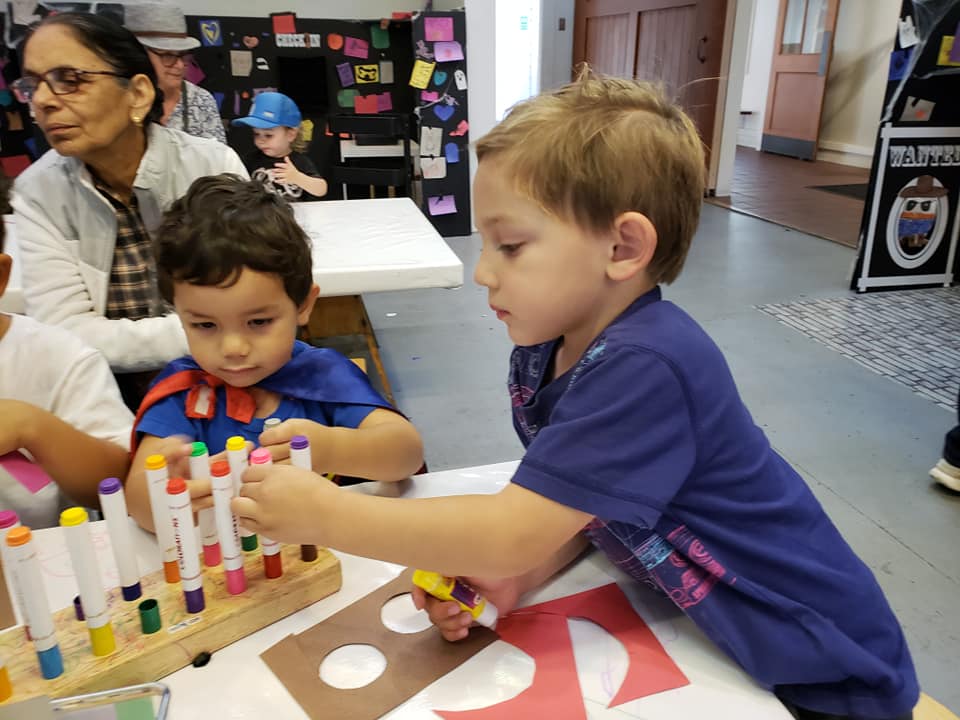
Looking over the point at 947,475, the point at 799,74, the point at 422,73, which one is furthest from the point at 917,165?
the point at 799,74

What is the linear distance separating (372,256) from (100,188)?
2.19 feet

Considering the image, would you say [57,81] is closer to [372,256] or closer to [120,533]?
[372,256]

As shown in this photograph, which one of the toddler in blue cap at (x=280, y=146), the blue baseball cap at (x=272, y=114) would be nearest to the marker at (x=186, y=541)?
the toddler in blue cap at (x=280, y=146)

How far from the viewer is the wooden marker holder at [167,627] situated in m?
0.62

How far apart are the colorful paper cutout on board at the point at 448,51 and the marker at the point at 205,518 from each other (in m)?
4.20

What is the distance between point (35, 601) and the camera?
1.93ft

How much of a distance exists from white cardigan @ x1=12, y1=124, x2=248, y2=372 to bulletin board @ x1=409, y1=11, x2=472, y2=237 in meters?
3.31

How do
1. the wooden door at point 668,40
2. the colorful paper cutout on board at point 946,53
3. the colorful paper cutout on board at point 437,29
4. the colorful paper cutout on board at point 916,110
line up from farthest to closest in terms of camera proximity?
the wooden door at point 668,40
the colorful paper cutout on board at point 437,29
the colorful paper cutout on board at point 916,110
the colorful paper cutout on board at point 946,53

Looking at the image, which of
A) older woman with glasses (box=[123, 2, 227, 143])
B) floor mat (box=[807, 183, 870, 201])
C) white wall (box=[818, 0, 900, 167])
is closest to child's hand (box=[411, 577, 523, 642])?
older woman with glasses (box=[123, 2, 227, 143])

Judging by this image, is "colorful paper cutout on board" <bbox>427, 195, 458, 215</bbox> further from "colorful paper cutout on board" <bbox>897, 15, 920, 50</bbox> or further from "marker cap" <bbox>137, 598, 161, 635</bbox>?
"marker cap" <bbox>137, 598, 161, 635</bbox>

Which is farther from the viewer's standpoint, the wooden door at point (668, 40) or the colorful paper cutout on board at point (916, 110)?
the wooden door at point (668, 40)

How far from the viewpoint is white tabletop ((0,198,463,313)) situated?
5.90 feet

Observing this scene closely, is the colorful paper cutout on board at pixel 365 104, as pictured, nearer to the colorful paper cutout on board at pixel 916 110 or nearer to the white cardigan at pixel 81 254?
the colorful paper cutout on board at pixel 916 110

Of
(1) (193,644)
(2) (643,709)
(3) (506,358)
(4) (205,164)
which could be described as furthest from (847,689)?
(3) (506,358)
